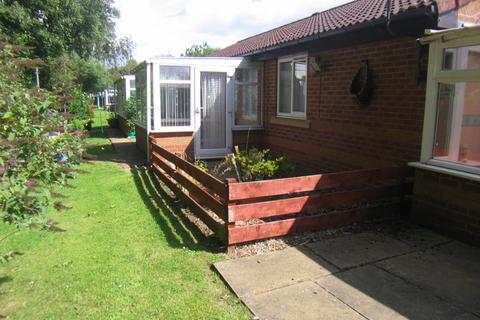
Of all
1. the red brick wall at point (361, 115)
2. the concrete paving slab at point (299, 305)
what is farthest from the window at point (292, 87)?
the concrete paving slab at point (299, 305)

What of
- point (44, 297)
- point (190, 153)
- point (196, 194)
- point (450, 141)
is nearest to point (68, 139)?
point (44, 297)

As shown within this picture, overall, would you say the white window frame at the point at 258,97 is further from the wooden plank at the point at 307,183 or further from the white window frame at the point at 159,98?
the wooden plank at the point at 307,183

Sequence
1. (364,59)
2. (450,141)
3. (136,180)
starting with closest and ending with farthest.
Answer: (450,141) < (364,59) < (136,180)

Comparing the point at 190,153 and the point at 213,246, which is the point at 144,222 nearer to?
the point at 213,246

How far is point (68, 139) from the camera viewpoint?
4082 millimetres

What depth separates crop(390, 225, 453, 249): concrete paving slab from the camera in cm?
481

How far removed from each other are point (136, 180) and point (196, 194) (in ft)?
11.8

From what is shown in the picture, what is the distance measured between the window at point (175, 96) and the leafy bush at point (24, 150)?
653 centimetres

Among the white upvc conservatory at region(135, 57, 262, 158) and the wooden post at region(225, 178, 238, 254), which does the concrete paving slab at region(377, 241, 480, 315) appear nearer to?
the wooden post at region(225, 178, 238, 254)

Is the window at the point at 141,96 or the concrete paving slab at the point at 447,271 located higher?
the window at the point at 141,96

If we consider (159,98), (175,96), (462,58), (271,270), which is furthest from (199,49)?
(271,270)

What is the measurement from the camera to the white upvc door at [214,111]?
10516mm

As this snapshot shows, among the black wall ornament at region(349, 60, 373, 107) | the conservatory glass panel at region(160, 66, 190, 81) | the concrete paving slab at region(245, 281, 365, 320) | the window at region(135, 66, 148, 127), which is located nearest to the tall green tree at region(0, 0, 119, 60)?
the window at region(135, 66, 148, 127)

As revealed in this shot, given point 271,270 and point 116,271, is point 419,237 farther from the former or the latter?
point 116,271
